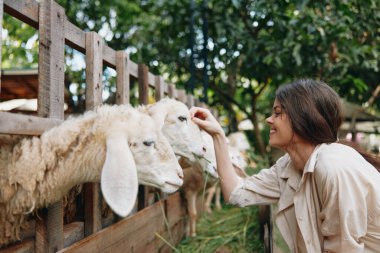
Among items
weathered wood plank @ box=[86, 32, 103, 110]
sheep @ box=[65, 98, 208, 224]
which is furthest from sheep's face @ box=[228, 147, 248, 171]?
weathered wood plank @ box=[86, 32, 103, 110]

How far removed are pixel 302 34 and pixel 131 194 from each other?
5.05 metres

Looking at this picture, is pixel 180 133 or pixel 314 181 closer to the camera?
pixel 314 181

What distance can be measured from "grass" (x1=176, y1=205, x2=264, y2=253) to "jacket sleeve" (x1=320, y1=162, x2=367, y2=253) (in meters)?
1.81

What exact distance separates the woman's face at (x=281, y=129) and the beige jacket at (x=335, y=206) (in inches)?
7.1

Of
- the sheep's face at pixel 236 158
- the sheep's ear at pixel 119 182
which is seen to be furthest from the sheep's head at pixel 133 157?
the sheep's face at pixel 236 158

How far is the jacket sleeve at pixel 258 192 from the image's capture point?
2422mm

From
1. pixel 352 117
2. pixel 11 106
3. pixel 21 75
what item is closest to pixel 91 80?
pixel 21 75

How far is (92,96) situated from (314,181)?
130 centimetres

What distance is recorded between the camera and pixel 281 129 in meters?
2.12

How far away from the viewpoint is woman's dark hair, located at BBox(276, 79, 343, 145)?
6.54ft

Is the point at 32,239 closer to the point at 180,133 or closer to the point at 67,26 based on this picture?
the point at 67,26

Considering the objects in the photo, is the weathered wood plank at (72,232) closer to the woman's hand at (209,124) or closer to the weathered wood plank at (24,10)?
the woman's hand at (209,124)

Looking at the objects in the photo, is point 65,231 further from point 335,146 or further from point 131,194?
point 335,146

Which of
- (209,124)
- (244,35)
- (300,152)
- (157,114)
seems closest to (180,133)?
(157,114)
